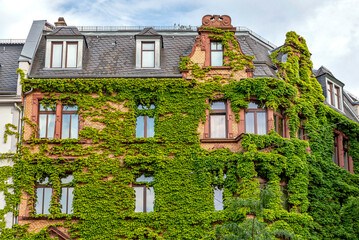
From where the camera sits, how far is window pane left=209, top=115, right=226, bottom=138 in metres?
36.2

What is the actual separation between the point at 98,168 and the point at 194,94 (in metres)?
6.69

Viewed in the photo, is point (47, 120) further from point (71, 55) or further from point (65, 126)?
point (71, 55)

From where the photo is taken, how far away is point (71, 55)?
38281 mm

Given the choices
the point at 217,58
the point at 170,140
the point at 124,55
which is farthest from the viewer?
the point at 124,55

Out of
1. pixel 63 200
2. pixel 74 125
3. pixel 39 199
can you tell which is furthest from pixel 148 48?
pixel 39 199

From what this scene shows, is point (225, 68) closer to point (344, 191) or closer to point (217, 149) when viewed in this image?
point (217, 149)

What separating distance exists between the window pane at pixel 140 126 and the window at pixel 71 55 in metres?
5.10

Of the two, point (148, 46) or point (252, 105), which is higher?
point (148, 46)

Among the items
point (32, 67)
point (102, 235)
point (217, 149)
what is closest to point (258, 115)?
point (217, 149)

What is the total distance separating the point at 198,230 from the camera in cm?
3403

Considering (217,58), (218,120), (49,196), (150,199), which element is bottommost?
(150,199)

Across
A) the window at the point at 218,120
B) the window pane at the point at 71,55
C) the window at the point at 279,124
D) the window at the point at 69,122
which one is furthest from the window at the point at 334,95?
the window at the point at 69,122

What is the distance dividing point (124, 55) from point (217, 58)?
5.61 meters

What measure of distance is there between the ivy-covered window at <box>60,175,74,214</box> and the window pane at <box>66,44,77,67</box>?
22.2 feet
